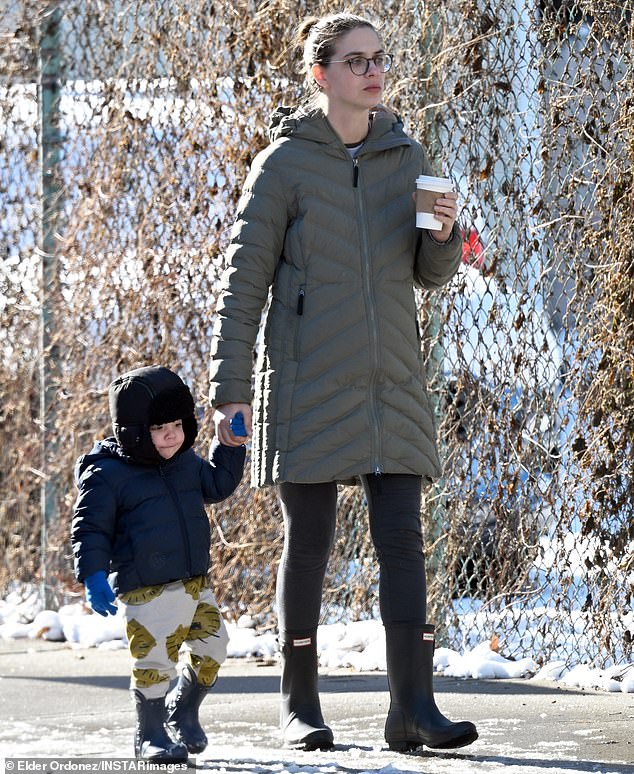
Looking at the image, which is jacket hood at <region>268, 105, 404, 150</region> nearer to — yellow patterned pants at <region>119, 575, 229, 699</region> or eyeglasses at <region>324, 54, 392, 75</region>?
eyeglasses at <region>324, 54, 392, 75</region>

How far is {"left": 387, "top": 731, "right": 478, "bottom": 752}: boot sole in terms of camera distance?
366 centimetres

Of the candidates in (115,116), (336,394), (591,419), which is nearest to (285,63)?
(115,116)

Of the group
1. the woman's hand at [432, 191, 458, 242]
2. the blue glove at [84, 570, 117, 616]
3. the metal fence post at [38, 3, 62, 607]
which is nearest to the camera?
the blue glove at [84, 570, 117, 616]

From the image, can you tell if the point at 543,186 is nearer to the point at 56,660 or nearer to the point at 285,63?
the point at 285,63

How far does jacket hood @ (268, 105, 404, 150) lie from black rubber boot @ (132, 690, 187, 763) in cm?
159

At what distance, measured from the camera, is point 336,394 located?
386cm

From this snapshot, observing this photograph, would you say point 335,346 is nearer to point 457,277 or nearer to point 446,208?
point 446,208

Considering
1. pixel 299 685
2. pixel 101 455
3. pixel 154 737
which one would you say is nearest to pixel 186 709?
pixel 154 737

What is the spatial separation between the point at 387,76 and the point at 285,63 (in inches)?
20.6

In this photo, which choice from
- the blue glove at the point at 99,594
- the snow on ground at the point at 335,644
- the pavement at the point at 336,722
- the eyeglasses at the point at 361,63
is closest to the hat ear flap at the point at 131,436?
the blue glove at the point at 99,594

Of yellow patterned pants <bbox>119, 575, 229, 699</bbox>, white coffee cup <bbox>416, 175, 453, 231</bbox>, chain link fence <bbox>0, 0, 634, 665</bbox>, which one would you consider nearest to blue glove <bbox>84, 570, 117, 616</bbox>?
yellow patterned pants <bbox>119, 575, 229, 699</bbox>

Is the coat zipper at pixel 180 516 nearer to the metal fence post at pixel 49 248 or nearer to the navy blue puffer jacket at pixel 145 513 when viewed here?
the navy blue puffer jacket at pixel 145 513

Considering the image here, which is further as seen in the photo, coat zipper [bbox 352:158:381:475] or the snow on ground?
the snow on ground

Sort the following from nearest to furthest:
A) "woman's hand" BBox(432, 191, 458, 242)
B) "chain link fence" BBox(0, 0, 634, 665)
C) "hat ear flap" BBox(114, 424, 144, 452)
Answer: "woman's hand" BBox(432, 191, 458, 242), "hat ear flap" BBox(114, 424, 144, 452), "chain link fence" BBox(0, 0, 634, 665)
